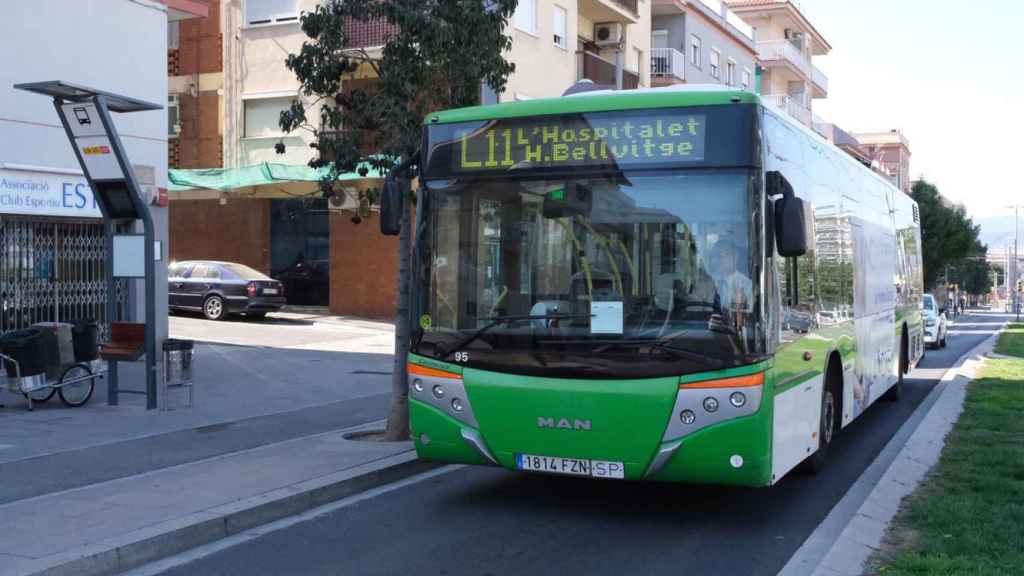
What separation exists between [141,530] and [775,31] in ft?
181

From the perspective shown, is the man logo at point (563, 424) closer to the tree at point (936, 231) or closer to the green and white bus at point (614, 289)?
the green and white bus at point (614, 289)

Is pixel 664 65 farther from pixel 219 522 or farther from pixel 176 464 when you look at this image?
pixel 219 522

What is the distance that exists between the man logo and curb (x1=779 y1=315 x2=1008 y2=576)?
1.57 meters

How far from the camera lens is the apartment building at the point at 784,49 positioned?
54.8m

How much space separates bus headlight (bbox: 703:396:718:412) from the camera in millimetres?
6984

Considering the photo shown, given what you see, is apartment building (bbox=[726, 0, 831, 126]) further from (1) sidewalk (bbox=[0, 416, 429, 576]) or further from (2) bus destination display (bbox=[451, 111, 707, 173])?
(2) bus destination display (bbox=[451, 111, 707, 173])

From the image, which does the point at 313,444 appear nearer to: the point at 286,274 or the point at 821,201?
the point at 821,201

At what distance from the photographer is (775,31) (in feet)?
188

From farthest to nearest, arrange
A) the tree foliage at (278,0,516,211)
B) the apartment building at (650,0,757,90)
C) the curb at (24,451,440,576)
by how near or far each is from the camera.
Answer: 1. the apartment building at (650,0,757,90)
2. the tree foliage at (278,0,516,211)
3. the curb at (24,451,440,576)

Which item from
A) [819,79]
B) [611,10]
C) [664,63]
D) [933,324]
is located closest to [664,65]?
[664,63]

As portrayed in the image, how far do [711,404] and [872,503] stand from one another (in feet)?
5.02

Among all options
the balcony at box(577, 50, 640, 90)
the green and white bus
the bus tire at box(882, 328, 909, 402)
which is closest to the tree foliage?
the green and white bus

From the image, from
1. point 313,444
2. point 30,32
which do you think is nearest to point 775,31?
point 30,32

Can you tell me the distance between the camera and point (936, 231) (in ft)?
212
